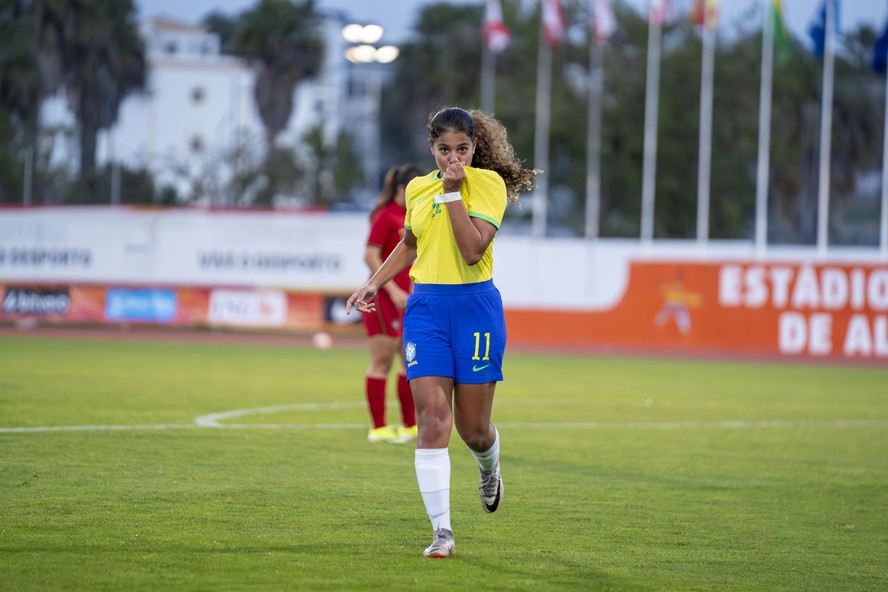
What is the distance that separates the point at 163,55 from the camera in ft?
265

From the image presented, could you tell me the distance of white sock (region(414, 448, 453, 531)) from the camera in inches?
243

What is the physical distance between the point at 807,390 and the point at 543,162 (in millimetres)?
31779

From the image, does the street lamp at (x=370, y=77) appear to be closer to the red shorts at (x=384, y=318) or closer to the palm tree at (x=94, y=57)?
the palm tree at (x=94, y=57)

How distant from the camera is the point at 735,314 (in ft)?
84.6

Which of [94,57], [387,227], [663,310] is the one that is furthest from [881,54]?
[94,57]

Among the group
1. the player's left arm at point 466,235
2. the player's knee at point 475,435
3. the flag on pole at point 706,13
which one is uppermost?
the flag on pole at point 706,13

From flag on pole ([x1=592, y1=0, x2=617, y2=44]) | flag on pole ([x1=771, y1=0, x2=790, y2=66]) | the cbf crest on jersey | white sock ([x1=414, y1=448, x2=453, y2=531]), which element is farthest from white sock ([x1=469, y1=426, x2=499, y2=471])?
flag on pole ([x1=592, y1=0, x2=617, y2=44])

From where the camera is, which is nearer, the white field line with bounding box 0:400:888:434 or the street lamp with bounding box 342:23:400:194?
the white field line with bounding box 0:400:888:434

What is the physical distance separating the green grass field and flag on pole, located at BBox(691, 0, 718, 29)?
2262 centimetres

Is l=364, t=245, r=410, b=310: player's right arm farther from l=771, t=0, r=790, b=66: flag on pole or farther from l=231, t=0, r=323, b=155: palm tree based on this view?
l=231, t=0, r=323, b=155: palm tree

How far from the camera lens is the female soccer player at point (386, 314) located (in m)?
10.5

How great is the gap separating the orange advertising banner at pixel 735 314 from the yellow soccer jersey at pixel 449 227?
1998cm

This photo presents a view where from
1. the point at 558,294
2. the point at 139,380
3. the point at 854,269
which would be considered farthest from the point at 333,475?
the point at 558,294

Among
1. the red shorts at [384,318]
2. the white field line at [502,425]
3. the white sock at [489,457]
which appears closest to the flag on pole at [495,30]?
the white field line at [502,425]
